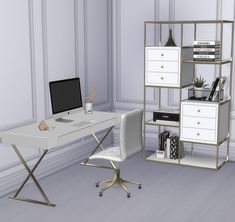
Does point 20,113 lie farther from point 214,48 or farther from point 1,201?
point 214,48

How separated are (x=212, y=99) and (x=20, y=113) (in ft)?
7.63

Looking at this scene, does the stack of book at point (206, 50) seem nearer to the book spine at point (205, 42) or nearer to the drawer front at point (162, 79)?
the book spine at point (205, 42)

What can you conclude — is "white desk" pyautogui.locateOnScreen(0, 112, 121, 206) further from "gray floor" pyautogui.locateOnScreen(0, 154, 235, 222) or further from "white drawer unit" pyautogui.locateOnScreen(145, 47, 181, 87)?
"white drawer unit" pyautogui.locateOnScreen(145, 47, 181, 87)

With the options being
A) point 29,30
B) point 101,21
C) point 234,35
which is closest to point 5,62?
point 29,30

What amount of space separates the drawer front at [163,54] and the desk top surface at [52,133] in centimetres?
112

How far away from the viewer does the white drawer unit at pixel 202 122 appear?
5.62 metres

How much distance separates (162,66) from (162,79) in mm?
167

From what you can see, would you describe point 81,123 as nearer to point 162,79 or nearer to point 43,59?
point 43,59

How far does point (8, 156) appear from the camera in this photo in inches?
195

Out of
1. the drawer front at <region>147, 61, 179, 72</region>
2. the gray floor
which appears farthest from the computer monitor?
the drawer front at <region>147, 61, 179, 72</region>

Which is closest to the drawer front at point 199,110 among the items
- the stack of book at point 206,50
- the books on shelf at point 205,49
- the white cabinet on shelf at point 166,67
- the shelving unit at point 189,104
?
the shelving unit at point 189,104

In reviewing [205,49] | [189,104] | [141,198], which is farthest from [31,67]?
[205,49]

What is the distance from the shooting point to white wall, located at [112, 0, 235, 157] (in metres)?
6.11

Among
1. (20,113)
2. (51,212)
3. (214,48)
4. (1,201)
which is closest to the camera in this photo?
(51,212)
